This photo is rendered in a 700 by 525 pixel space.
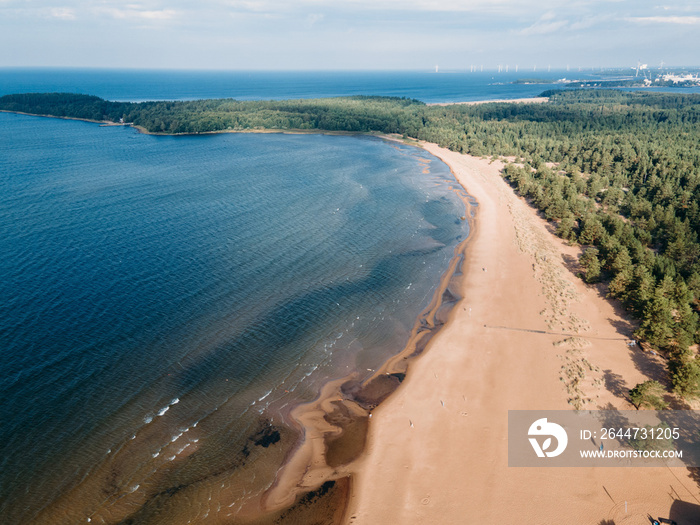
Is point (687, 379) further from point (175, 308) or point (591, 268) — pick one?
point (175, 308)

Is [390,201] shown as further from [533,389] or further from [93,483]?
[93,483]

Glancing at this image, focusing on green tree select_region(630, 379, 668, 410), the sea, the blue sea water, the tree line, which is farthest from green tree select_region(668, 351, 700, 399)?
the blue sea water

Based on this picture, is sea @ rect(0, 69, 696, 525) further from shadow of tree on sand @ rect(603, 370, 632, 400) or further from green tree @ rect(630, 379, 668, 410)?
green tree @ rect(630, 379, 668, 410)

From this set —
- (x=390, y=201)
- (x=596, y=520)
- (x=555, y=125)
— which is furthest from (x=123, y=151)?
(x=555, y=125)
